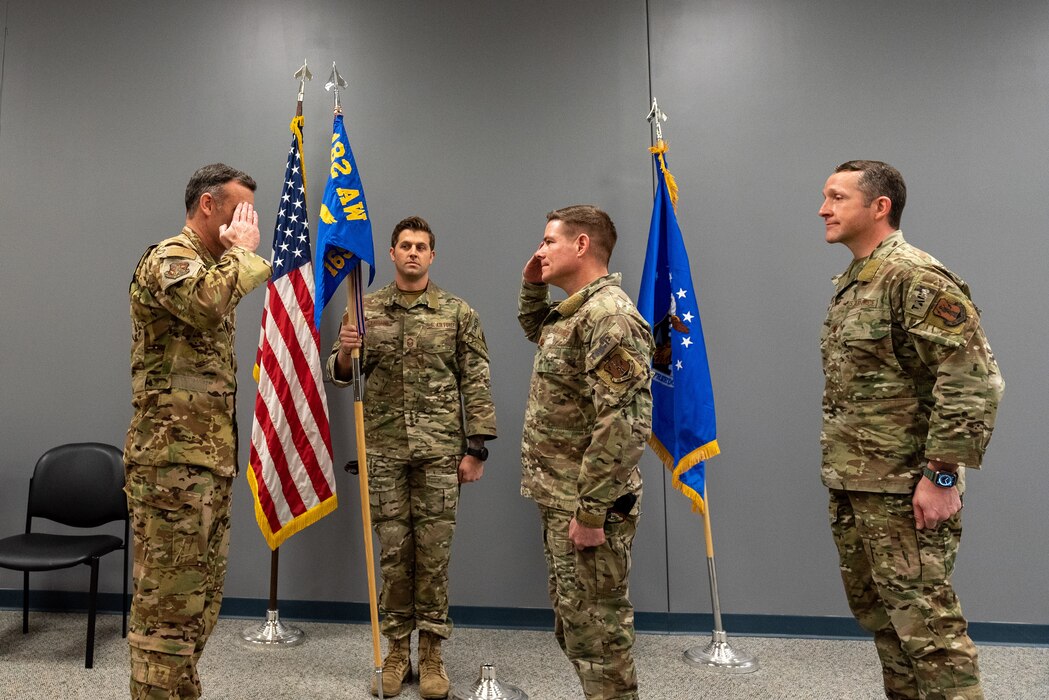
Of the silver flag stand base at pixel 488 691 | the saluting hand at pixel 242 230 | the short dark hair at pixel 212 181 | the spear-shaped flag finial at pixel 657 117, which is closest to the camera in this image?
the saluting hand at pixel 242 230

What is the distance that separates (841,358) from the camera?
2.13 metres

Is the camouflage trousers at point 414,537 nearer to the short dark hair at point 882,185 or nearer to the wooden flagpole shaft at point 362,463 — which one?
the wooden flagpole shaft at point 362,463

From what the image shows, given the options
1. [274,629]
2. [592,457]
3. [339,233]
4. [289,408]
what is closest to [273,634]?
[274,629]

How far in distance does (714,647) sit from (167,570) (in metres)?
2.11

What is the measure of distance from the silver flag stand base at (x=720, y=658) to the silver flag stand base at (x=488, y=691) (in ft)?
2.51

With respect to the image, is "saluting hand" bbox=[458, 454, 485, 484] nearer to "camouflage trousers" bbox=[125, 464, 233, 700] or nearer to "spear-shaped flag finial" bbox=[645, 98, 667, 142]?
"camouflage trousers" bbox=[125, 464, 233, 700]

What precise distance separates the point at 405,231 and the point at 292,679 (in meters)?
1.75

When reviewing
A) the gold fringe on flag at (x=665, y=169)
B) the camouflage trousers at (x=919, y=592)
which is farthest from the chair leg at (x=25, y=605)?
the camouflage trousers at (x=919, y=592)

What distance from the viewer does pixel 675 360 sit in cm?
300

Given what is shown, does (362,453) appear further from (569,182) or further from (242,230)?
(569,182)

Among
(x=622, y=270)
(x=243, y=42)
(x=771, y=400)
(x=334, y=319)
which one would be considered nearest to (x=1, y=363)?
(x=334, y=319)

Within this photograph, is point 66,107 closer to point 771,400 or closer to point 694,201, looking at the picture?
point 694,201

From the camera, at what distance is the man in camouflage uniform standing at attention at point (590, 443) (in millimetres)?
1836

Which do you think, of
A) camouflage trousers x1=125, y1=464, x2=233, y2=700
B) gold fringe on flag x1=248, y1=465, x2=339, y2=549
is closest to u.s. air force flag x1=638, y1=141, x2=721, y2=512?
gold fringe on flag x1=248, y1=465, x2=339, y2=549
